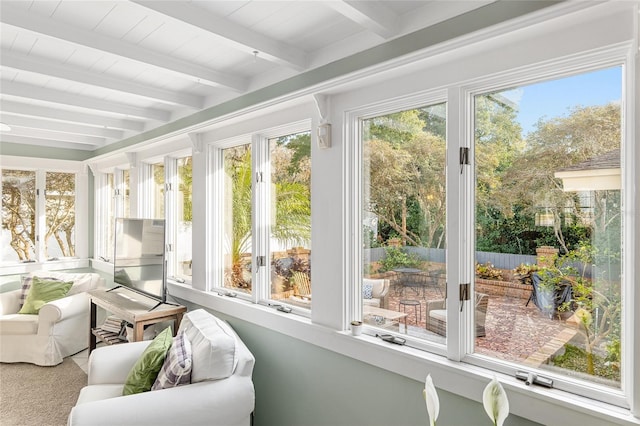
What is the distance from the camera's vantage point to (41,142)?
491cm

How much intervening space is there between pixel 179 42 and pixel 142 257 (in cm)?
215

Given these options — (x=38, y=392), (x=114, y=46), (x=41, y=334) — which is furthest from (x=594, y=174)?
(x=41, y=334)

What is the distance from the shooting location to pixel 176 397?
6.52ft

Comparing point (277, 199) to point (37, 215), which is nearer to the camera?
point (277, 199)

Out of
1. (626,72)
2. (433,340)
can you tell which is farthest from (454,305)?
(626,72)

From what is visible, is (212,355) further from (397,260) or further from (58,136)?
(58,136)

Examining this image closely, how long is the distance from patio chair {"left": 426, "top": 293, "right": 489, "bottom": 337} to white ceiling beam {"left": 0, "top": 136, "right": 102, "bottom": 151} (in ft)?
16.0

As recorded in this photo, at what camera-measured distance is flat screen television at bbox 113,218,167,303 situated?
3.36 metres

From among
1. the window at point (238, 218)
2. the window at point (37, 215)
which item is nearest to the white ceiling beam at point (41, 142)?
the window at point (37, 215)

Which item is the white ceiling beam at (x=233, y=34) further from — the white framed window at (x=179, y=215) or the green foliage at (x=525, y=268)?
the white framed window at (x=179, y=215)

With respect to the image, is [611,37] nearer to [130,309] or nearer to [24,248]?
[130,309]

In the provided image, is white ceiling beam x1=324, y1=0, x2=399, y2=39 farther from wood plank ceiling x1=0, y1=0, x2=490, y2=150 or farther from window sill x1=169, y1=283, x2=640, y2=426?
window sill x1=169, y1=283, x2=640, y2=426

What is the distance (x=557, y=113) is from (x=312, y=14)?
Answer: 1.13 m

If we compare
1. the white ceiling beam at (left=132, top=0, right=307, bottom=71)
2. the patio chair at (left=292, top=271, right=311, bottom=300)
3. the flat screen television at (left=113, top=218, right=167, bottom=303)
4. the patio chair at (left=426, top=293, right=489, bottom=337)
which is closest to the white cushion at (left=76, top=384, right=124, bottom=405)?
the flat screen television at (left=113, top=218, right=167, bottom=303)
